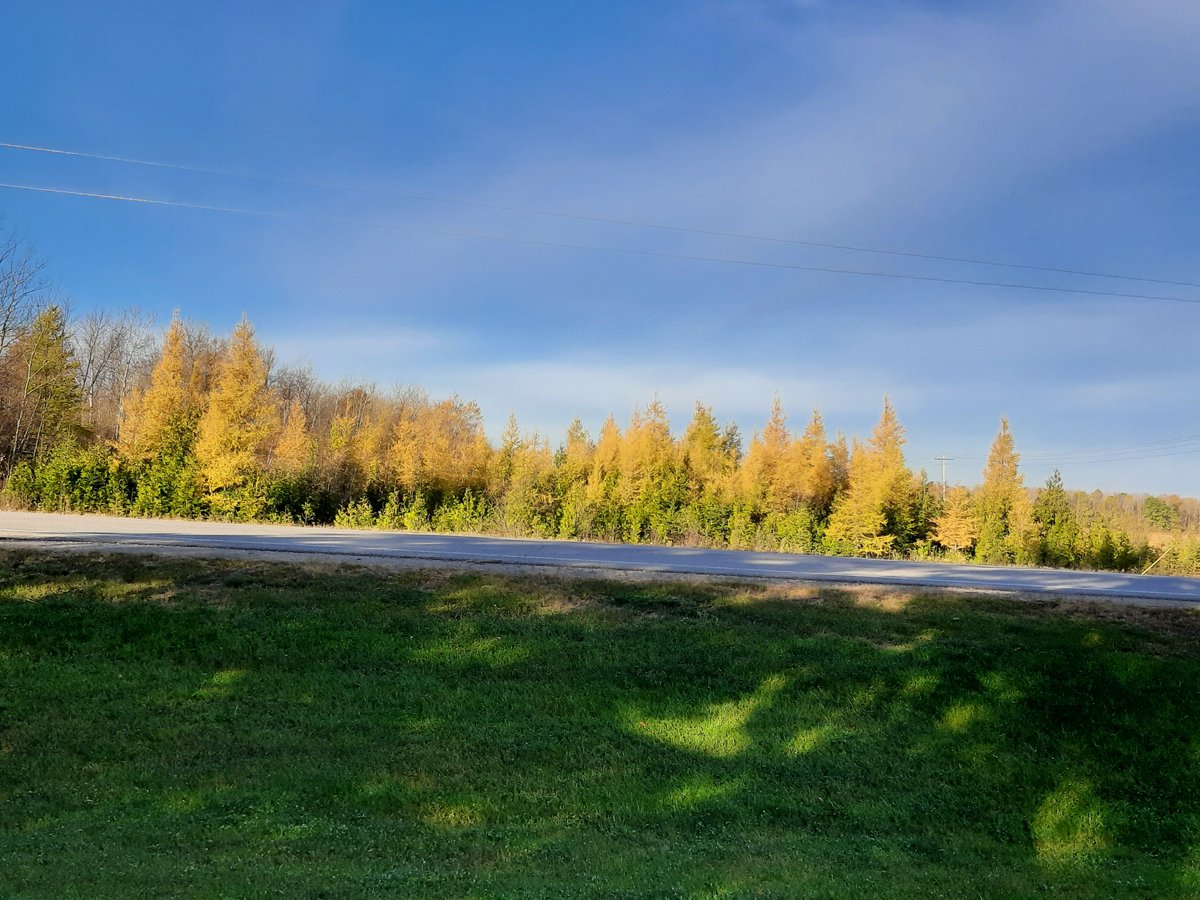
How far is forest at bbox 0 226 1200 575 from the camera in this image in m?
27.7

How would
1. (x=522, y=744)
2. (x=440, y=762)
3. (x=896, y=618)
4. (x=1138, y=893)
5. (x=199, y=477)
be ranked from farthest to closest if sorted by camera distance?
(x=199, y=477), (x=896, y=618), (x=522, y=744), (x=440, y=762), (x=1138, y=893)

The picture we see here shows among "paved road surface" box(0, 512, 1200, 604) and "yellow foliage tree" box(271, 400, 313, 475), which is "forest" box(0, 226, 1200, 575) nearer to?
"yellow foliage tree" box(271, 400, 313, 475)

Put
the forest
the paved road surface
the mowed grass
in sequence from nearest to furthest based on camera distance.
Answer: the mowed grass → the paved road surface → the forest

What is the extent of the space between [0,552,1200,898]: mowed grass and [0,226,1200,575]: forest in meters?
13.9

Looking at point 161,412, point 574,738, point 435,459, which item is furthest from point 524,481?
point 574,738

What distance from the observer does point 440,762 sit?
24.9 ft

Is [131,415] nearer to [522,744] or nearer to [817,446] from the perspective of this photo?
[817,446]

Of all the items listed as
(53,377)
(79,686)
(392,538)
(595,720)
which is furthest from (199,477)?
(595,720)

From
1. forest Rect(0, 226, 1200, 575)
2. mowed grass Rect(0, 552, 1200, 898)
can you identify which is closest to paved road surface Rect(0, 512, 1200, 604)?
mowed grass Rect(0, 552, 1200, 898)

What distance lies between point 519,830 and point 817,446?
87.8 feet

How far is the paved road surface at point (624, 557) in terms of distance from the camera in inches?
534

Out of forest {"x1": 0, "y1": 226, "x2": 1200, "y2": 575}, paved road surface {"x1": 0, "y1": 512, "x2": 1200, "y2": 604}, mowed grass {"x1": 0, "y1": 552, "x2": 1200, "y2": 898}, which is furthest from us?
forest {"x1": 0, "y1": 226, "x2": 1200, "y2": 575}

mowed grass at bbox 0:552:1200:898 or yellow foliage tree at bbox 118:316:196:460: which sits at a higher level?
yellow foliage tree at bbox 118:316:196:460

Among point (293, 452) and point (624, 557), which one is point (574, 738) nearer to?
point (624, 557)
